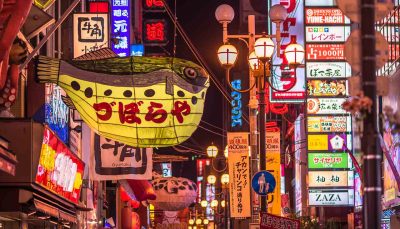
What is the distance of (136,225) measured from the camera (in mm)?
46625

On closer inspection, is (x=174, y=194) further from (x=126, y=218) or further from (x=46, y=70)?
(x=46, y=70)

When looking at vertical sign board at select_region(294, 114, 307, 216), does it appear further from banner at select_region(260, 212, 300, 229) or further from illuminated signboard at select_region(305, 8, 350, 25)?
banner at select_region(260, 212, 300, 229)

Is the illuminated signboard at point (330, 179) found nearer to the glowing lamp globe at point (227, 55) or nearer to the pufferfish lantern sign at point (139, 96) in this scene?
the glowing lamp globe at point (227, 55)

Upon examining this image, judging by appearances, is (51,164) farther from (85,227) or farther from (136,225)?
(136,225)

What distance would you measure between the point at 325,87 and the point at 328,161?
3906mm

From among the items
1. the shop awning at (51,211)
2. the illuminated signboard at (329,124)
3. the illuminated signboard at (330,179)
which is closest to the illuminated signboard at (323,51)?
the illuminated signboard at (329,124)

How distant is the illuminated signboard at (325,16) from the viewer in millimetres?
38625

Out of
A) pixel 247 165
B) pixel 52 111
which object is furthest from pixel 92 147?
pixel 247 165

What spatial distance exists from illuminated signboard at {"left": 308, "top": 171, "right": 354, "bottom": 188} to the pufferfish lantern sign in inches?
955

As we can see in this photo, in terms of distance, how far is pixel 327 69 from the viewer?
3856 centimetres

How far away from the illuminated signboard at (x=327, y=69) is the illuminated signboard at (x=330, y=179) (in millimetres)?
4854

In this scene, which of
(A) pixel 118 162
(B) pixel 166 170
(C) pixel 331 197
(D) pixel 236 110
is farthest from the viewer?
(B) pixel 166 170

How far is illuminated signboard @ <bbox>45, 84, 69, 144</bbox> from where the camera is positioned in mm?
20584

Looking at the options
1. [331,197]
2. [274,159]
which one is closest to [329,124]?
[331,197]
